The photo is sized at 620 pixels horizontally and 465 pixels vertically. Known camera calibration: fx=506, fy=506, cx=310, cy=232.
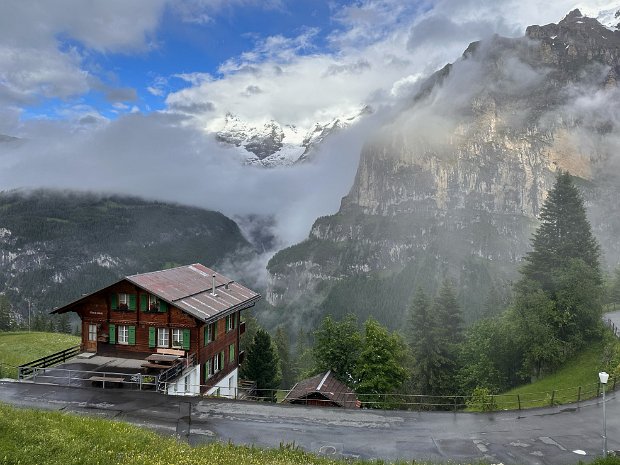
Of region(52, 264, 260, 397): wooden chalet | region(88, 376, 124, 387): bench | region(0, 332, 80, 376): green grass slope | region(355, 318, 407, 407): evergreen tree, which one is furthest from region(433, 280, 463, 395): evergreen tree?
region(0, 332, 80, 376): green grass slope

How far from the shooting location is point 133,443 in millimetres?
18641

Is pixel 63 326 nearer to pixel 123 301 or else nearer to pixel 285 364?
pixel 285 364

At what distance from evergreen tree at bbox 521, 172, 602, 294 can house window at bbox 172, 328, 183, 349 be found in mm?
36284

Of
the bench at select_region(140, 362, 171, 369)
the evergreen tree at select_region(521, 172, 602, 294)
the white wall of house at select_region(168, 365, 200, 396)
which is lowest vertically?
the white wall of house at select_region(168, 365, 200, 396)

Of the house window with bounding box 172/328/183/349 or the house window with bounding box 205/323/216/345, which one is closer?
the house window with bounding box 172/328/183/349

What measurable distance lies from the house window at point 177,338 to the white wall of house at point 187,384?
2.25 meters

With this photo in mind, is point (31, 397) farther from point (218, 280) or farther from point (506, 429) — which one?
point (506, 429)

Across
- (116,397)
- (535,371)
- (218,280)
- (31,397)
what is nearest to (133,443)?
(116,397)

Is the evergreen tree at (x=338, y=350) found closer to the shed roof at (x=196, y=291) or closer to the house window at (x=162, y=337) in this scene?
the shed roof at (x=196, y=291)

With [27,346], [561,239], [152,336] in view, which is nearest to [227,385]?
[152,336]

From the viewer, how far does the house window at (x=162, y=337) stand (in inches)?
1606

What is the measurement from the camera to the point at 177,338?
40.5 metres

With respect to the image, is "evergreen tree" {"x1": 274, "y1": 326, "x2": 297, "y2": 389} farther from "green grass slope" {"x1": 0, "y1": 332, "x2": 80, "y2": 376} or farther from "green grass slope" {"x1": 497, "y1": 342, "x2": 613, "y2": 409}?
"green grass slope" {"x1": 497, "y1": 342, "x2": 613, "y2": 409}

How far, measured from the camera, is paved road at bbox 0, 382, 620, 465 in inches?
961
